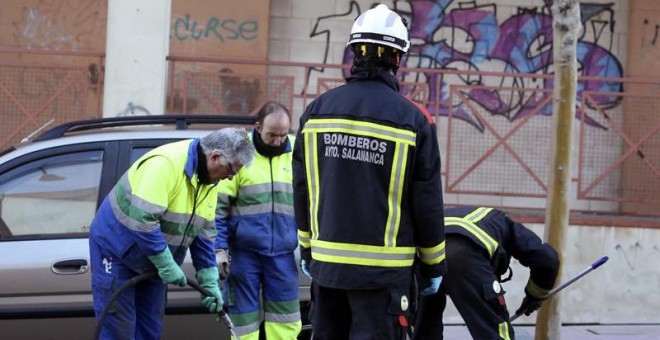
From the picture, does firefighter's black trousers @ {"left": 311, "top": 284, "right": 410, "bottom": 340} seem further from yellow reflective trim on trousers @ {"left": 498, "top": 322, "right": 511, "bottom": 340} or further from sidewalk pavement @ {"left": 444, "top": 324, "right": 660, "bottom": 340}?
sidewalk pavement @ {"left": 444, "top": 324, "right": 660, "bottom": 340}

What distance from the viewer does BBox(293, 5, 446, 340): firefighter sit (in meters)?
4.50

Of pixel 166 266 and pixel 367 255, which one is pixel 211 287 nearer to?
pixel 166 266

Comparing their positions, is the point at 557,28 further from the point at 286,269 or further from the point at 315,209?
the point at 315,209

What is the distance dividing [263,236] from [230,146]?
1.03m

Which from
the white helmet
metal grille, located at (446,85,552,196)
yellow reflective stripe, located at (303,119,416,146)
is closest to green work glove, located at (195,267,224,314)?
yellow reflective stripe, located at (303,119,416,146)

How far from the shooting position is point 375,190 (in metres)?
4.50

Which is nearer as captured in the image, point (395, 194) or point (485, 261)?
point (395, 194)

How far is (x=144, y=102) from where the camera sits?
9906mm

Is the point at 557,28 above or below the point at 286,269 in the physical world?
above

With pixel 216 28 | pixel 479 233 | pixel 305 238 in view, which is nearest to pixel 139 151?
pixel 305 238

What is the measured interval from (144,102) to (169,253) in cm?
463

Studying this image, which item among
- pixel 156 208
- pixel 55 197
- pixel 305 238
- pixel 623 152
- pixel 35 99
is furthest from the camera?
pixel 35 99

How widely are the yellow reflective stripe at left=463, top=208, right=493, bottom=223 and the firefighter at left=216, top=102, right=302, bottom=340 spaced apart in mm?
1265

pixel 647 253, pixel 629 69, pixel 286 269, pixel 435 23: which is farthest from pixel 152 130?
pixel 629 69
